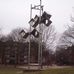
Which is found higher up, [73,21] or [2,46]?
[73,21]

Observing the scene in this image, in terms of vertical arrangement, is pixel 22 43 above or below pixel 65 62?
above

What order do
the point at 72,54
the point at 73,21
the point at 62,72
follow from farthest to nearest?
the point at 72,54 → the point at 73,21 → the point at 62,72

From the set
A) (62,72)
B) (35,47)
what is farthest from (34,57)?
(62,72)

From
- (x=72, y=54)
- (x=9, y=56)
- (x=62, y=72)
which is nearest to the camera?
(x=62, y=72)

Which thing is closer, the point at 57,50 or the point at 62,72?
the point at 62,72

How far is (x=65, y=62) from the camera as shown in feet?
267

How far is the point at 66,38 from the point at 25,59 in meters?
21.9

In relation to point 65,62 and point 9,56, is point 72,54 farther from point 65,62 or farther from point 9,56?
point 9,56

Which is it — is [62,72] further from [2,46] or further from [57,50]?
[57,50]

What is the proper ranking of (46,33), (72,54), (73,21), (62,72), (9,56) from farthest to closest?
(9,56) < (72,54) < (46,33) < (73,21) < (62,72)

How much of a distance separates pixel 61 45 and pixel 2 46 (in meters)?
17.6

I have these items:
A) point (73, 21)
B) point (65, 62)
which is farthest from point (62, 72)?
point (65, 62)

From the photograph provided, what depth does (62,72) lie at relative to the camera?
16250 millimetres

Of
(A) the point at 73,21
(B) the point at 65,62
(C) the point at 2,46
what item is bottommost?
(B) the point at 65,62
